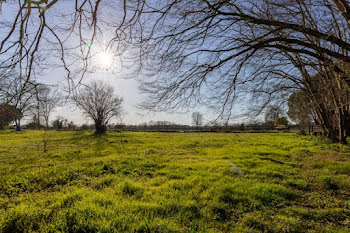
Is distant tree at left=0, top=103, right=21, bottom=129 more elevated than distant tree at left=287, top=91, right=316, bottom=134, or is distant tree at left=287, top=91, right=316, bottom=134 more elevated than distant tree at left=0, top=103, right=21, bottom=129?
distant tree at left=287, top=91, right=316, bottom=134

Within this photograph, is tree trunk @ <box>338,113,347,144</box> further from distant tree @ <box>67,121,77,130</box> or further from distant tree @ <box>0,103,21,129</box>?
distant tree @ <box>67,121,77,130</box>

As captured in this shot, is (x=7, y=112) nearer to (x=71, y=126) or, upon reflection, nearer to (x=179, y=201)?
(x=179, y=201)

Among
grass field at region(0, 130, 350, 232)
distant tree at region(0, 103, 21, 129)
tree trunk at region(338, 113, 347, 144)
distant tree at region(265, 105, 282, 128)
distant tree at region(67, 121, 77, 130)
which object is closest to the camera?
distant tree at region(0, 103, 21, 129)

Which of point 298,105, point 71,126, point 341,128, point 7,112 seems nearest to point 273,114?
point 298,105

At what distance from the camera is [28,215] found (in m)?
3.14

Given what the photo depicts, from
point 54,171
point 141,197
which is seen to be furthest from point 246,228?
point 54,171

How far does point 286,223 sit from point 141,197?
9.58 feet

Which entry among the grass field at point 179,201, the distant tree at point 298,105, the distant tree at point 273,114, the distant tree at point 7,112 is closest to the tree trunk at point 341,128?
the distant tree at point 298,105

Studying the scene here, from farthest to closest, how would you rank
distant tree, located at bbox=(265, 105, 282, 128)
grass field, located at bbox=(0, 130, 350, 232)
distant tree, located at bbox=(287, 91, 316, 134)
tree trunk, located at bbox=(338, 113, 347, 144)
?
tree trunk, located at bbox=(338, 113, 347, 144) < distant tree, located at bbox=(287, 91, 316, 134) < distant tree, located at bbox=(265, 105, 282, 128) < grass field, located at bbox=(0, 130, 350, 232)

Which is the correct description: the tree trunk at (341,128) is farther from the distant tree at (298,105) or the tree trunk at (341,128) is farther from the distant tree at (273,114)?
the distant tree at (273,114)

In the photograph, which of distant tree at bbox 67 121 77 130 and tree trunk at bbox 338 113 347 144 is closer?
tree trunk at bbox 338 113 347 144

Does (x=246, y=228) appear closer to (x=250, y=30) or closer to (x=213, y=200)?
(x=213, y=200)

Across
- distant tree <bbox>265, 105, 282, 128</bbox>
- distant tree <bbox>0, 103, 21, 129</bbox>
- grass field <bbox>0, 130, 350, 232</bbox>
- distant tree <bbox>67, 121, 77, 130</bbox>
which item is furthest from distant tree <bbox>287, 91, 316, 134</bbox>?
distant tree <bbox>67, 121, 77, 130</bbox>

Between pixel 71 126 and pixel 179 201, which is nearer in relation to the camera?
pixel 179 201
